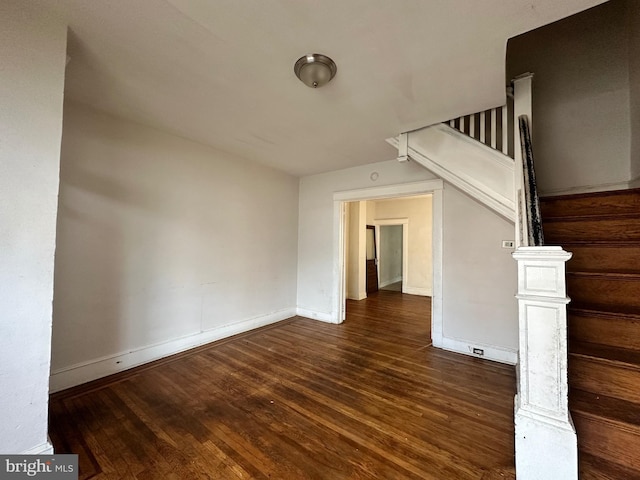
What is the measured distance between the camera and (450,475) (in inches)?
57.4

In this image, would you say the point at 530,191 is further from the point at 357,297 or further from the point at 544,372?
the point at 357,297

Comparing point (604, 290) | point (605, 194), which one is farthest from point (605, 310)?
point (605, 194)

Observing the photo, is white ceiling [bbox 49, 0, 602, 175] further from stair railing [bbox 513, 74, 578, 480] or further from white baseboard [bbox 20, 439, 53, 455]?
white baseboard [bbox 20, 439, 53, 455]

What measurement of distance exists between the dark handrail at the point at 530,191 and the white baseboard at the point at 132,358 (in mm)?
3557

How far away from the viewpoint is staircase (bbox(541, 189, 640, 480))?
1277 mm

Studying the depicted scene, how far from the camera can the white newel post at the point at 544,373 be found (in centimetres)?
125

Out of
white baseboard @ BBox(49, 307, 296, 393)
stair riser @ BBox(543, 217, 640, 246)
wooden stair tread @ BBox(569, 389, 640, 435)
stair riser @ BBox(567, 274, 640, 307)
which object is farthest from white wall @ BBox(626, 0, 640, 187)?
white baseboard @ BBox(49, 307, 296, 393)

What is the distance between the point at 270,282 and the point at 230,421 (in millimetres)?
2465

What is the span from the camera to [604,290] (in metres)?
1.75

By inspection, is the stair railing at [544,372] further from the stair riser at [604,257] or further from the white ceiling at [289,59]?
the white ceiling at [289,59]

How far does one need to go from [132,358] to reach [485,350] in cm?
394

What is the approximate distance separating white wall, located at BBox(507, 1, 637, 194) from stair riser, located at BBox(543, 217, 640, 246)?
111cm

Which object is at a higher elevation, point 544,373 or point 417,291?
point 544,373

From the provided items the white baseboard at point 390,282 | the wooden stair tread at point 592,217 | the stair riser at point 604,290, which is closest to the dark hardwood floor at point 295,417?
the stair riser at point 604,290
